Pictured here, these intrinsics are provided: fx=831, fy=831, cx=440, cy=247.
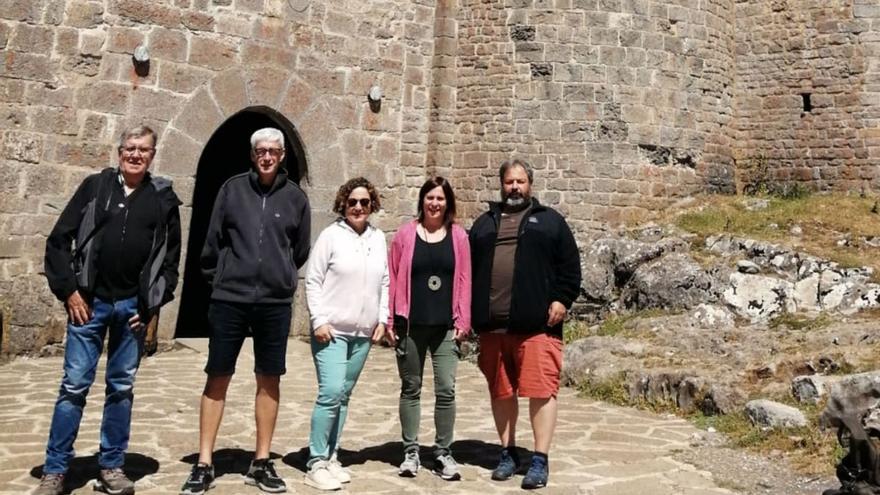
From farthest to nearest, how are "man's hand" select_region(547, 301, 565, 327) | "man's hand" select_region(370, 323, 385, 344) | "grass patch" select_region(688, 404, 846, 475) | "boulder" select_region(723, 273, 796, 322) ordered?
"boulder" select_region(723, 273, 796, 322) → "grass patch" select_region(688, 404, 846, 475) → "man's hand" select_region(547, 301, 565, 327) → "man's hand" select_region(370, 323, 385, 344)

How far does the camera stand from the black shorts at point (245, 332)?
4520 millimetres

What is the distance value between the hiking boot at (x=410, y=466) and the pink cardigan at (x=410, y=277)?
0.79 meters

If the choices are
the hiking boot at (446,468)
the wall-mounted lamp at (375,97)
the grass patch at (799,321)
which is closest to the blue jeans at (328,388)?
the hiking boot at (446,468)

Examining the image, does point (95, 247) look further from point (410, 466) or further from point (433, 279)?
point (410, 466)

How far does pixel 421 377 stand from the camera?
16.5 ft

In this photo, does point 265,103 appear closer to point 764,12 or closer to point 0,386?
point 0,386

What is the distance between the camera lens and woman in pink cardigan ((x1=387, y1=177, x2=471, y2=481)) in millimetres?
4977

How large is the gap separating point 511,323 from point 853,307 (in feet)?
19.0

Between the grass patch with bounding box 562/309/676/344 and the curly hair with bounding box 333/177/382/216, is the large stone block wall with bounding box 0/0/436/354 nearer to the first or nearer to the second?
the grass patch with bounding box 562/309/676/344

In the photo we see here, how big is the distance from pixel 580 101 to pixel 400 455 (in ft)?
23.1

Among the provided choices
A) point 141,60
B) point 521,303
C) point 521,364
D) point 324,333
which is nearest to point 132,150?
point 324,333

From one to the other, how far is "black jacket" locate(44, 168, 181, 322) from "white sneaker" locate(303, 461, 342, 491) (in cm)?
125

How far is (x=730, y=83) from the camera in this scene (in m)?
13.1

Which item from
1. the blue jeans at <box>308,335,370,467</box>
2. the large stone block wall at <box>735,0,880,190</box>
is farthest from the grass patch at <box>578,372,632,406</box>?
the large stone block wall at <box>735,0,880,190</box>
